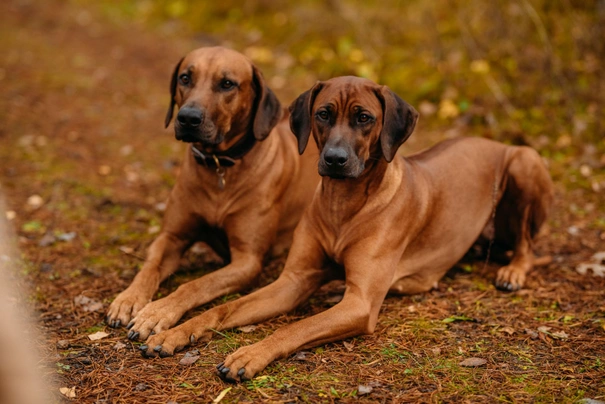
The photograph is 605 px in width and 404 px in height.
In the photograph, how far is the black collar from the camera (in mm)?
5090

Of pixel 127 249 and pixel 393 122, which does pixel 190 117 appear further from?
pixel 127 249

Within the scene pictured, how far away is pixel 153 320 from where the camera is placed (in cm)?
429

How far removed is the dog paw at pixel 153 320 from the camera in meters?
4.21

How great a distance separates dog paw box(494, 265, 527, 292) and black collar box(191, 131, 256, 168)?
226 cm

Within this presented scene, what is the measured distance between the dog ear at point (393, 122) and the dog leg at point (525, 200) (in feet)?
5.39

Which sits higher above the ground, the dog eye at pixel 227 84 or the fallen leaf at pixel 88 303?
the dog eye at pixel 227 84

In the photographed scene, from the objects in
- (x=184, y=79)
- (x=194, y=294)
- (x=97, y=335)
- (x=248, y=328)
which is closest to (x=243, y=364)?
(x=248, y=328)

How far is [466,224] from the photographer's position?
17.4 feet

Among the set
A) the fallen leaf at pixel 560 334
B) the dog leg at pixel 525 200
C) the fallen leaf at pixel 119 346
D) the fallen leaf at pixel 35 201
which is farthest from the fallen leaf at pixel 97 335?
the dog leg at pixel 525 200

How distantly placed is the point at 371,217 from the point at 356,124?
27.5 inches

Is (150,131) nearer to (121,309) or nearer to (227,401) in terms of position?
(121,309)

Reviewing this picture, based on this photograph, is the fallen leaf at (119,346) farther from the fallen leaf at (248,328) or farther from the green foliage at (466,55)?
the green foliage at (466,55)

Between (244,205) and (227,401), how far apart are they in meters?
1.97

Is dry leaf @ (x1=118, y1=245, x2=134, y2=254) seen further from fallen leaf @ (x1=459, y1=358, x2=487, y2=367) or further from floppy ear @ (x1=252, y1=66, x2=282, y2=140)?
fallen leaf @ (x1=459, y1=358, x2=487, y2=367)
